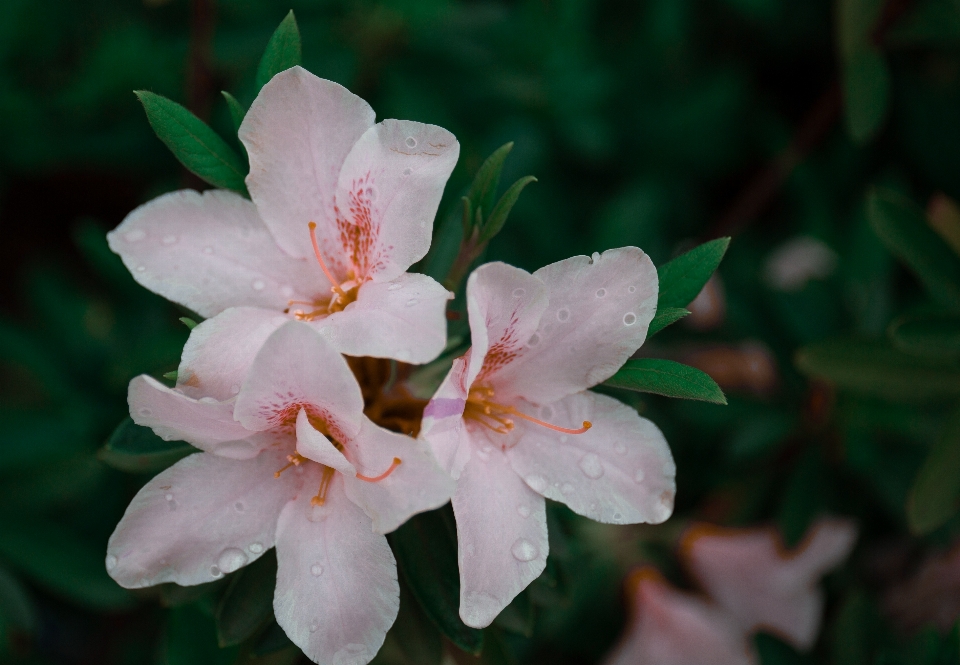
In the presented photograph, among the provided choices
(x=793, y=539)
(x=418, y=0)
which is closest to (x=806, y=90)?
(x=418, y=0)

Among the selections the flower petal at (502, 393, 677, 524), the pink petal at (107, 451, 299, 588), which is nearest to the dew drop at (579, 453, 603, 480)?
the flower petal at (502, 393, 677, 524)

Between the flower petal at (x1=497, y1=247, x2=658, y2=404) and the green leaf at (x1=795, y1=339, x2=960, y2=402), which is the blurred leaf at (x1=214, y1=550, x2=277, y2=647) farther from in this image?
the green leaf at (x1=795, y1=339, x2=960, y2=402)

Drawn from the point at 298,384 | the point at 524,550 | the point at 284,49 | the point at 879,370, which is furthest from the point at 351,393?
the point at 879,370

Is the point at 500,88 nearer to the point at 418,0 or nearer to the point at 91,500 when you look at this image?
the point at 418,0

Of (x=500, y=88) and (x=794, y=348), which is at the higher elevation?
(x=500, y=88)

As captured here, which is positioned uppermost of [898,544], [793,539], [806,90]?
[806,90]

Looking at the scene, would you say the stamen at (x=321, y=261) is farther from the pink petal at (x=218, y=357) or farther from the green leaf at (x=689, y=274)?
the green leaf at (x=689, y=274)
